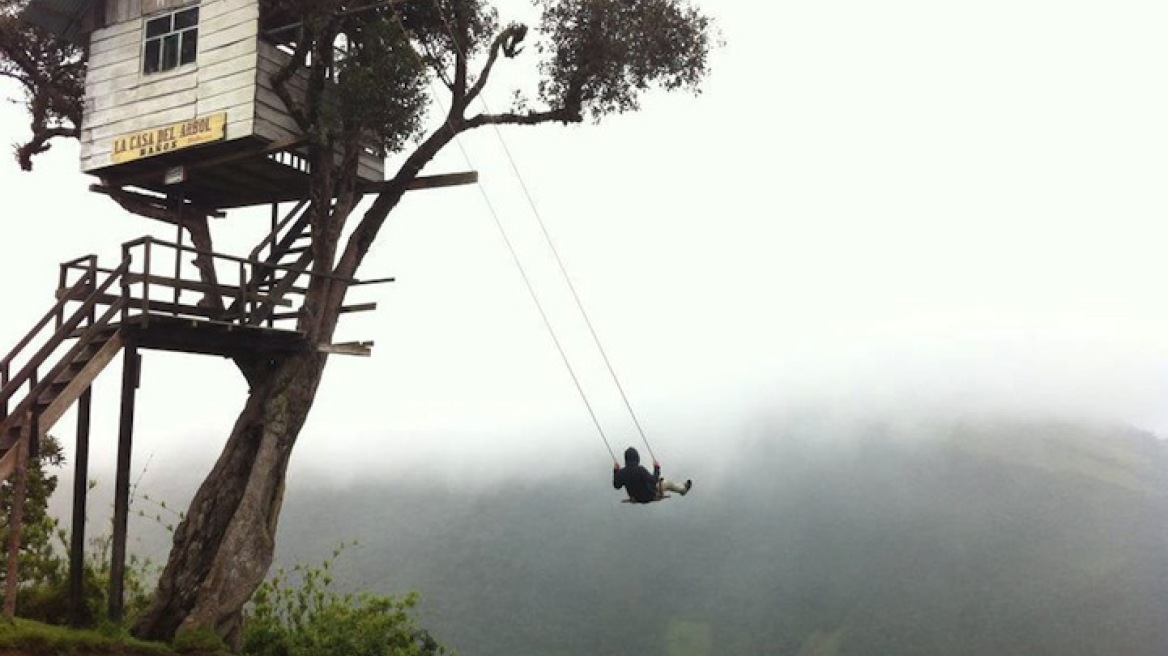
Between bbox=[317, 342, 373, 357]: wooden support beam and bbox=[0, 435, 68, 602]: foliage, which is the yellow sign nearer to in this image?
bbox=[317, 342, 373, 357]: wooden support beam

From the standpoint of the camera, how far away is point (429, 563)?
404 ft

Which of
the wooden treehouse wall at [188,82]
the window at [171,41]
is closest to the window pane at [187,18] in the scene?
the window at [171,41]

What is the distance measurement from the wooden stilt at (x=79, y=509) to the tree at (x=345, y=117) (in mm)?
1330

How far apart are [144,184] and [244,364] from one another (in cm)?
489

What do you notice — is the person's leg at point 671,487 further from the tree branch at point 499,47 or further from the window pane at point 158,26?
the window pane at point 158,26

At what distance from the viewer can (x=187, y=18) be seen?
756 inches

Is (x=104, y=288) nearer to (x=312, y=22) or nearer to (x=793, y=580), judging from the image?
(x=312, y=22)

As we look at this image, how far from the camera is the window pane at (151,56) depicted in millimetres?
19328

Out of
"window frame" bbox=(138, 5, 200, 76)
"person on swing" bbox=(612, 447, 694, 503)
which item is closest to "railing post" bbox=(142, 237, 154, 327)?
"window frame" bbox=(138, 5, 200, 76)

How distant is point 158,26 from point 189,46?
Result: 108cm

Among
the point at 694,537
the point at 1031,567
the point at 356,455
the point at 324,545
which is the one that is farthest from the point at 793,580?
the point at 356,455

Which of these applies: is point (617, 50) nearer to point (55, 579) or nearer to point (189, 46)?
point (189, 46)

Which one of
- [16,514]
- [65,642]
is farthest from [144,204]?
[65,642]

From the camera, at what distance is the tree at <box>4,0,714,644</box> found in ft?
56.0
